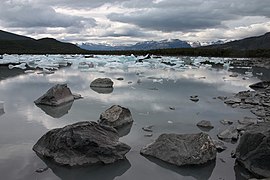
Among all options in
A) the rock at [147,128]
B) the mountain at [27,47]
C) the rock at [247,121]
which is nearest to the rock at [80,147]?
the rock at [147,128]

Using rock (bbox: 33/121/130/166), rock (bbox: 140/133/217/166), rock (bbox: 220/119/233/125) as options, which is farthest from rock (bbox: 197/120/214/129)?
rock (bbox: 33/121/130/166)

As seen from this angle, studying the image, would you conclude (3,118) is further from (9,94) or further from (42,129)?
(9,94)

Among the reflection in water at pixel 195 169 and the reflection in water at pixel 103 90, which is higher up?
the reflection in water at pixel 195 169

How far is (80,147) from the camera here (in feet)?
15.8

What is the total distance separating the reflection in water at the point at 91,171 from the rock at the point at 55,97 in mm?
4214

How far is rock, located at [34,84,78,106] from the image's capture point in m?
8.81

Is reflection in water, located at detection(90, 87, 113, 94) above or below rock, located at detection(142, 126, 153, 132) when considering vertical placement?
below

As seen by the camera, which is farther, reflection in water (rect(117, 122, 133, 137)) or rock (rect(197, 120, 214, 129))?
rock (rect(197, 120, 214, 129))

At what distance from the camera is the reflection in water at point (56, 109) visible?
7.85 meters

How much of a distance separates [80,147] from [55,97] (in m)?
4.39

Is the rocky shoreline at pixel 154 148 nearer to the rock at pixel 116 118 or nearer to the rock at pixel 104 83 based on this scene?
the rock at pixel 116 118

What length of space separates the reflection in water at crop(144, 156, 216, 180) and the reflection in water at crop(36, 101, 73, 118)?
3788 mm

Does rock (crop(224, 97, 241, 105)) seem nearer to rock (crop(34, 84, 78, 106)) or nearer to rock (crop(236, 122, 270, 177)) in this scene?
rock (crop(236, 122, 270, 177))

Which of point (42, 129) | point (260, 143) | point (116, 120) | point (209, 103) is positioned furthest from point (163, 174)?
point (209, 103)
